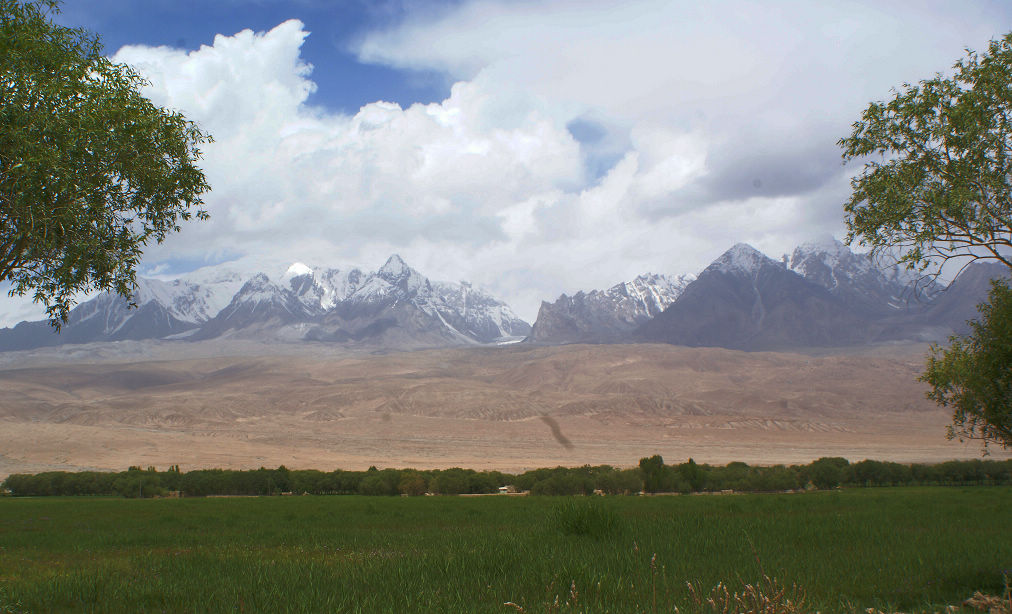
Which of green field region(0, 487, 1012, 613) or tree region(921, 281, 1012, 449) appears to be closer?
green field region(0, 487, 1012, 613)

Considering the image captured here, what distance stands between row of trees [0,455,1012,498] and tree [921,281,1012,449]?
31.9 meters

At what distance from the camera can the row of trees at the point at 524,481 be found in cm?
5481

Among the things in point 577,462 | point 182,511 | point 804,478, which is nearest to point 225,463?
point 577,462

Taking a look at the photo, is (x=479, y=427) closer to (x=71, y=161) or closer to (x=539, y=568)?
(x=71, y=161)

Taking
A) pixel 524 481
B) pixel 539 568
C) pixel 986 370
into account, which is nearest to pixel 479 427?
pixel 524 481

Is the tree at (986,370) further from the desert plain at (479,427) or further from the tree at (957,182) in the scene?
the desert plain at (479,427)

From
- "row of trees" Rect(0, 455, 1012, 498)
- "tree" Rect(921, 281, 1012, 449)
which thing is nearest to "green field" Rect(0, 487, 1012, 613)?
"tree" Rect(921, 281, 1012, 449)

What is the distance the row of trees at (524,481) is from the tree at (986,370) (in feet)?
105

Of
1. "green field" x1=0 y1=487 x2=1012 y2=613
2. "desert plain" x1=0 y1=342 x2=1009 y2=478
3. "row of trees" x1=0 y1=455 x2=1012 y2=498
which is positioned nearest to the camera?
"green field" x1=0 y1=487 x2=1012 y2=613

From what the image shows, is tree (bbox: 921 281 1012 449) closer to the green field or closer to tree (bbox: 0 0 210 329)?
the green field

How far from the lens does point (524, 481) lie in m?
59.5

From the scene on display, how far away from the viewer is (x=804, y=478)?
60938mm

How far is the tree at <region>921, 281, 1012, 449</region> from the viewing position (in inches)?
751

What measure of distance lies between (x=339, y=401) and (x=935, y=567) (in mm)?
186247
